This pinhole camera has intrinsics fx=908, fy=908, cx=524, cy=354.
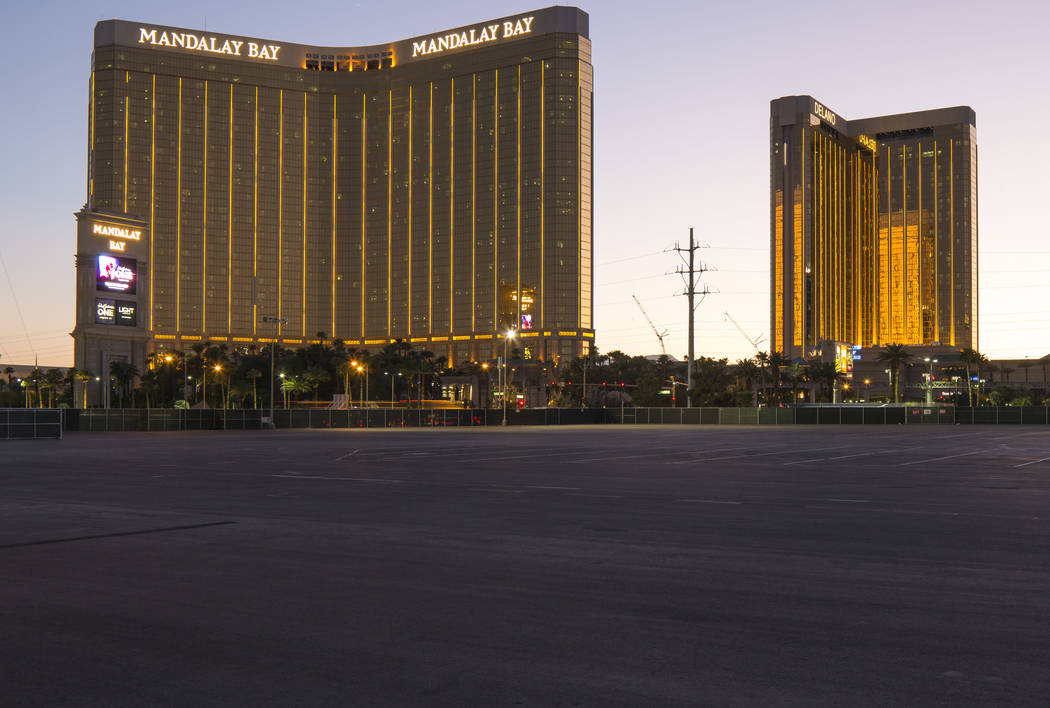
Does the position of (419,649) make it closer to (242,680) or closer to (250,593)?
(242,680)

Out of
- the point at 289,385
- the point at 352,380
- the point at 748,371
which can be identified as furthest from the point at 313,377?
the point at 748,371

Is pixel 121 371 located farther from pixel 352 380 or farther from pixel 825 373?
pixel 825 373

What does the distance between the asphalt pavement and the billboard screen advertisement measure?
388 feet

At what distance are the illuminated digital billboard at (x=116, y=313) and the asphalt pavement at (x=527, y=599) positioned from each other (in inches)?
4585

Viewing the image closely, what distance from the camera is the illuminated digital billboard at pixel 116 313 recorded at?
125m

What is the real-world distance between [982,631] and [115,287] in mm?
135513

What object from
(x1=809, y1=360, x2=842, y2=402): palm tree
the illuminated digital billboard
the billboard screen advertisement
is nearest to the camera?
the illuminated digital billboard

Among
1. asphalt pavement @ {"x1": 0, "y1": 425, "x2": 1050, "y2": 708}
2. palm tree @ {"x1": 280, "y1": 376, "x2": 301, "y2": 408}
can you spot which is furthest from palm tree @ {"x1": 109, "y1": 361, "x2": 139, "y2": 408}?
asphalt pavement @ {"x1": 0, "y1": 425, "x2": 1050, "y2": 708}

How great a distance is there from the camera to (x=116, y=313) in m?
127

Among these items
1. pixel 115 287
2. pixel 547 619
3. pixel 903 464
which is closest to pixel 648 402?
pixel 115 287

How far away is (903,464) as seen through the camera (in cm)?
2869

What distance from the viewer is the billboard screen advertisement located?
125938 millimetres

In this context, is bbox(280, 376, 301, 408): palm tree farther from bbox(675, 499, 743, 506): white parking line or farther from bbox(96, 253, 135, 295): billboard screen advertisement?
bbox(675, 499, 743, 506): white parking line

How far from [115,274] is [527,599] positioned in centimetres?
13373
